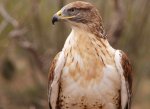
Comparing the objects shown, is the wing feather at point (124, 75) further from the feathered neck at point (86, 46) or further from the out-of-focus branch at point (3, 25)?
the out-of-focus branch at point (3, 25)

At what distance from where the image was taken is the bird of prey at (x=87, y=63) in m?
7.16

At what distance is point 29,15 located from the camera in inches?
526

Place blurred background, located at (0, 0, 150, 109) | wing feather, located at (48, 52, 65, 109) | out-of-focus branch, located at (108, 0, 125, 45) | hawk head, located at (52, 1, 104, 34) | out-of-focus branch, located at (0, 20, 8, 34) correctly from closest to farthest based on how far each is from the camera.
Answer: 1. hawk head, located at (52, 1, 104, 34)
2. wing feather, located at (48, 52, 65, 109)
3. out-of-focus branch, located at (108, 0, 125, 45)
4. blurred background, located at (0, 0, 150, 109)
5. out-of-focus branch, located at (0, 20, 8, 34)

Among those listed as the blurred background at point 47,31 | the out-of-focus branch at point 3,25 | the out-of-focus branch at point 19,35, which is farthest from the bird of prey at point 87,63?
the out-of-focus branch at point 3,25

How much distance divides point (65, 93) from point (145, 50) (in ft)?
24.4

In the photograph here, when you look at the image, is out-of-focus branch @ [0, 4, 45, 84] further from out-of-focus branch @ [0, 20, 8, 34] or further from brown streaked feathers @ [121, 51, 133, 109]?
brown streaked feathers @ [121, 51, 133, 109]

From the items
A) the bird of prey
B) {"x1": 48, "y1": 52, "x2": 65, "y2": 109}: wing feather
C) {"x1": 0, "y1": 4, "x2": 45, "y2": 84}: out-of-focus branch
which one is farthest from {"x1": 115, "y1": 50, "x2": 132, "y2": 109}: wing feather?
{"x1": 0, "y1": 4, "x2": 45, "y2": 84}: out-of-focus branch

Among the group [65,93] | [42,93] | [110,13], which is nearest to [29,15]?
[110,13]

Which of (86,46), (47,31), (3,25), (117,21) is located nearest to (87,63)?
(86,46)

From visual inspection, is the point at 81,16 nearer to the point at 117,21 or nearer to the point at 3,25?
the point at 117,21

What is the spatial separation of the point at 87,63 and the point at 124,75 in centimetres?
44

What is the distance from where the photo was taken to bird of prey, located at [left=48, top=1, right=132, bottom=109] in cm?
716

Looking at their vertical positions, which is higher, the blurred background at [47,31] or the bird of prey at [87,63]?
the bird of prey at [87,63]

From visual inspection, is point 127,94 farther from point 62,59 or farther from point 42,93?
point 42,93
